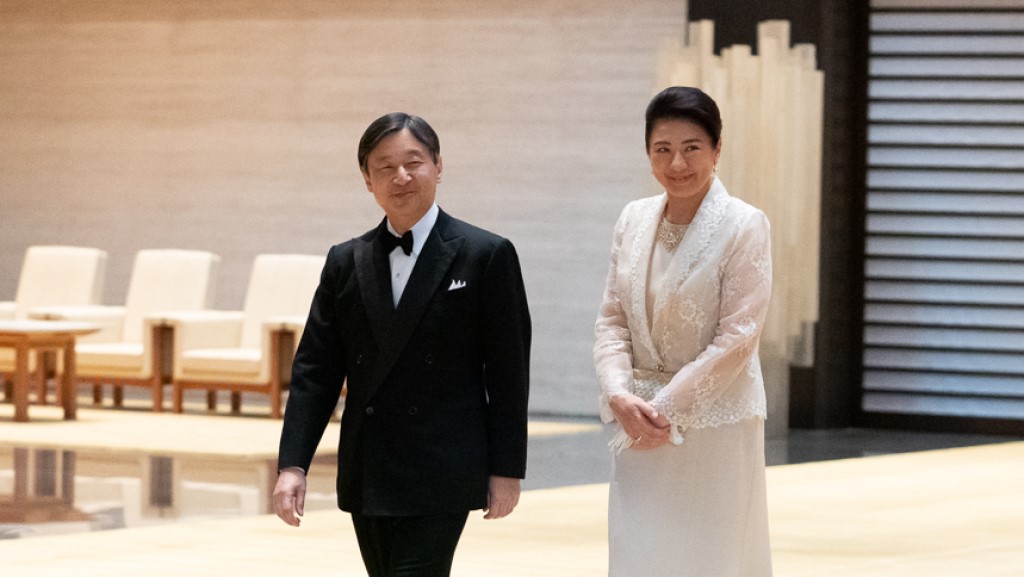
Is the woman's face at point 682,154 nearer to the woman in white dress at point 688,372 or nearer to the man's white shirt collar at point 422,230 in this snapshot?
the woman in white dress at point 688,372

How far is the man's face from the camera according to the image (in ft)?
10.7

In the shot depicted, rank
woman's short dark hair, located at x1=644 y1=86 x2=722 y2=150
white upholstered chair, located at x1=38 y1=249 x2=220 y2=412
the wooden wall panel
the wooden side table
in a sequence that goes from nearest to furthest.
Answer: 1. woman's short dark hair, located at x1=644 y1=86 x2=722 y2=150
2. the wooden side table
3. white upholstered chair, located at x1=38 y1=249 x2=220 y2=412
4. the wooden wall panel

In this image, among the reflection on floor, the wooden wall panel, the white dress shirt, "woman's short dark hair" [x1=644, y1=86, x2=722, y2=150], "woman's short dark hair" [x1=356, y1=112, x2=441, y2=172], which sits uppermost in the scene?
the wooden wall panel

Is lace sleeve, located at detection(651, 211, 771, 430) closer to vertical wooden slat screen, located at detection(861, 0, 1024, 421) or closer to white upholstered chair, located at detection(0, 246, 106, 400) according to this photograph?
vertical wooden slat screen, located at detection(861, 0, 1024, 421)

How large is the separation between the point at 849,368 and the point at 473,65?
3.73 metres

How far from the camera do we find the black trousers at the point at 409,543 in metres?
3.23

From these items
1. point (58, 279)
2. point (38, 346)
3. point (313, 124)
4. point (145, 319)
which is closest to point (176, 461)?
point (38, 346)

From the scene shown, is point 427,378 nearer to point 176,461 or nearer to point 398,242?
point 398,242

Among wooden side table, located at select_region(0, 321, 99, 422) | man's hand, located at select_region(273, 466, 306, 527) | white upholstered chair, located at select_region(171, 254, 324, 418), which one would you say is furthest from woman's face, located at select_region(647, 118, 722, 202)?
wooden side table, located at select_region(0, 321, 99, 422)

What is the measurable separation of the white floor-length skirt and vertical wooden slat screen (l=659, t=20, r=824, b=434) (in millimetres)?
7465

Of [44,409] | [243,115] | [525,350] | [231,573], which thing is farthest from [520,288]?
[243,115]

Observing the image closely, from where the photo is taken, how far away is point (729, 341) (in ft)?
11.6

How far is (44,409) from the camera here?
517 inches

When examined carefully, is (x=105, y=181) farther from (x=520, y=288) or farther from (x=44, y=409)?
(x=520, y=288)
